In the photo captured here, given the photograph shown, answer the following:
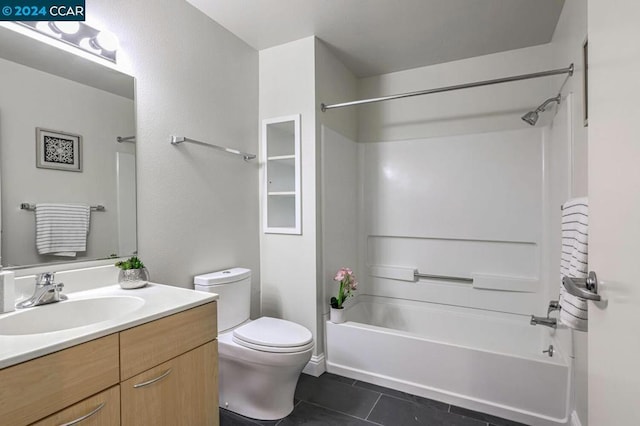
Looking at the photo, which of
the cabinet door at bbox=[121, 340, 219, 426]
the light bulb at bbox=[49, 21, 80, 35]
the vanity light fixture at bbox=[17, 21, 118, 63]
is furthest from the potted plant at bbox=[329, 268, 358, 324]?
the light bulb at bbox=[49, 21, 80, 35]

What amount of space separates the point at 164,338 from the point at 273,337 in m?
0.70

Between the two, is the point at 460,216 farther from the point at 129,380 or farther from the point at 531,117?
the point at 129,380

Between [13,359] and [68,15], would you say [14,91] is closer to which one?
[68,15]

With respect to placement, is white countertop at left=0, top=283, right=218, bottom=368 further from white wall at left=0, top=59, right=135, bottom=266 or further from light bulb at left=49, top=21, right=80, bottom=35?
light bulb at left=49, top=21, right=80, bottom=35

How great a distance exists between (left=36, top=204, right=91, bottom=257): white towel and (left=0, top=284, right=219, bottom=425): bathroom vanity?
0.21m

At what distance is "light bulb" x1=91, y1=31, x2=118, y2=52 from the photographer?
147 cm

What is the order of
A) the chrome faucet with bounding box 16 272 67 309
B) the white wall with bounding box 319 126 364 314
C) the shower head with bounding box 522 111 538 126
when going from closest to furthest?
the chrome faucet with bounding box 16 272 67 309 < the shower head with bounding box 522 111 538 126 < the white wall with bounding box 319 126 364 314

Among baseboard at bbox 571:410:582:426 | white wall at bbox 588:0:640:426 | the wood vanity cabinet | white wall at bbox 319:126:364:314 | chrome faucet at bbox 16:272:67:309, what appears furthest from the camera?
white wall at bbox 319:126:364:314

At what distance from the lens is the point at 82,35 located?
142 centimetres

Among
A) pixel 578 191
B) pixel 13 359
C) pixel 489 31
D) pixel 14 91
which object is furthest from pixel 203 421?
pixel 489 31

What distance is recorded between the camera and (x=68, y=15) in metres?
1.36

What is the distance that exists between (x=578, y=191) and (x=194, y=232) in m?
2.13

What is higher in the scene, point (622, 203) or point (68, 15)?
point (68, 15)

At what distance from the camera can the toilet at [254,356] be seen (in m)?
1.66
